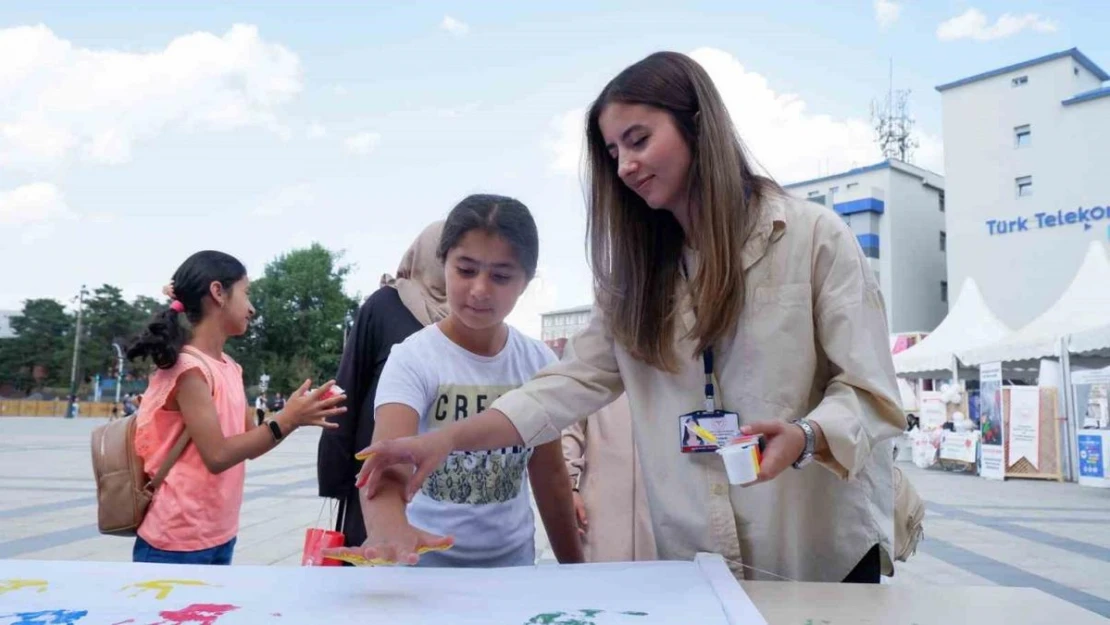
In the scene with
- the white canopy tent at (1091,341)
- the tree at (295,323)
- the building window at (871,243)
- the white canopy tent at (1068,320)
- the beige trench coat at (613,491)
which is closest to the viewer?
the beige trench coat at (613,491)

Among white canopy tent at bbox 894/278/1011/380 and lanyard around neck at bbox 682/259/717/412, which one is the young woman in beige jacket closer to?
lanyard around neck at bbox 682/259/717/412

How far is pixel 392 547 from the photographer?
130 centimetres

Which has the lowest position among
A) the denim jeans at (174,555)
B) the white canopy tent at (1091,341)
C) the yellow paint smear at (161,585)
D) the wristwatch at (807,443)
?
the denim jeans at (174,555)

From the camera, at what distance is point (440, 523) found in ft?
5.45

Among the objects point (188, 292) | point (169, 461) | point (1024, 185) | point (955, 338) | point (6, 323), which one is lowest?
point (169, 461)

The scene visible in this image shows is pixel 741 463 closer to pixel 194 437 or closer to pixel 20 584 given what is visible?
pixel 20 584

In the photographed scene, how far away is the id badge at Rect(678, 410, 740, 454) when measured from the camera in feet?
4.38

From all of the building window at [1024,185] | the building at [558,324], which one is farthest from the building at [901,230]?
the building at [558,324]

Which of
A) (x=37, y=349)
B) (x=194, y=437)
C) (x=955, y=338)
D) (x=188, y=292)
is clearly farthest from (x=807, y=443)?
(x=37, y=349)

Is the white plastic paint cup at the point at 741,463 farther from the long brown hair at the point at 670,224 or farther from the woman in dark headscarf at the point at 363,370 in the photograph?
the woman in dark headscarf at the point at 363,370

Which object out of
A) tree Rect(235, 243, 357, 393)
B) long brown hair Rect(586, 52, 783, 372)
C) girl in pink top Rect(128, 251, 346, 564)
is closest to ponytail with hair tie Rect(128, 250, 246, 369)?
girl in pink top Rect(128, 251, 346, 564)

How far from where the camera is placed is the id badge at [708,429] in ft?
4.38

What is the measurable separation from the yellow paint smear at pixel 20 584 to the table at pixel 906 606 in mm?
1129

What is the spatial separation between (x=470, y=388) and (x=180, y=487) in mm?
938
